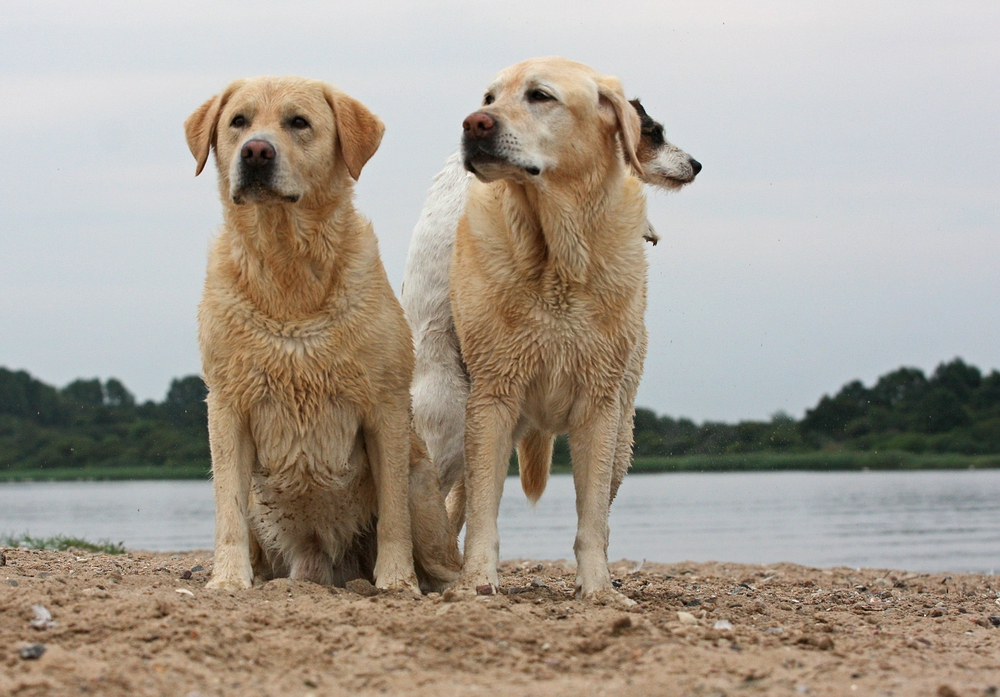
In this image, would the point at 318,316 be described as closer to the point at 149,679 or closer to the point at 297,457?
the point at 297,457

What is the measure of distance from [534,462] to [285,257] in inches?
100

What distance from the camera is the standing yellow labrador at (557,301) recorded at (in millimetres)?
5906

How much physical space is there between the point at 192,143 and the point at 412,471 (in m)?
2.05

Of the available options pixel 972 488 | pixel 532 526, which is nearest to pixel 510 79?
pixel 532 526

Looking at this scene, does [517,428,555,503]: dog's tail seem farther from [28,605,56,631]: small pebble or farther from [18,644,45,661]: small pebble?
[18,644,45,661]: small pebble

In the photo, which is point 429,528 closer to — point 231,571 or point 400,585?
point 400,585

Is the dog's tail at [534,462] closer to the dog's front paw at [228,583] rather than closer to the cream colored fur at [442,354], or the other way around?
the cream colored fur at [442,354]

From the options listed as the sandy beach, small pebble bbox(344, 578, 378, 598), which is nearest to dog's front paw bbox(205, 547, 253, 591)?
the sandy beach

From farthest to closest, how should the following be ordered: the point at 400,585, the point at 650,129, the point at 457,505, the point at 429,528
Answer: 1. the point at 650,129
2. the point at 457,505
3. the point at 429,528
4. the point at 400,585

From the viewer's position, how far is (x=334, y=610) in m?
4.89

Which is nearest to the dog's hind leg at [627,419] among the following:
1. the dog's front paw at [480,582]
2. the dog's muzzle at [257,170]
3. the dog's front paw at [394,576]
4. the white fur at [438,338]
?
the white fur at [438,338]

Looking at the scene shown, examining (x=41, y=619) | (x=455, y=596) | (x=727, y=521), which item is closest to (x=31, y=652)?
(x=41, y=619)

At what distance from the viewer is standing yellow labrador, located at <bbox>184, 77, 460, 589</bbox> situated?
5707mm

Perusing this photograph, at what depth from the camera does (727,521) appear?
59.7ft
